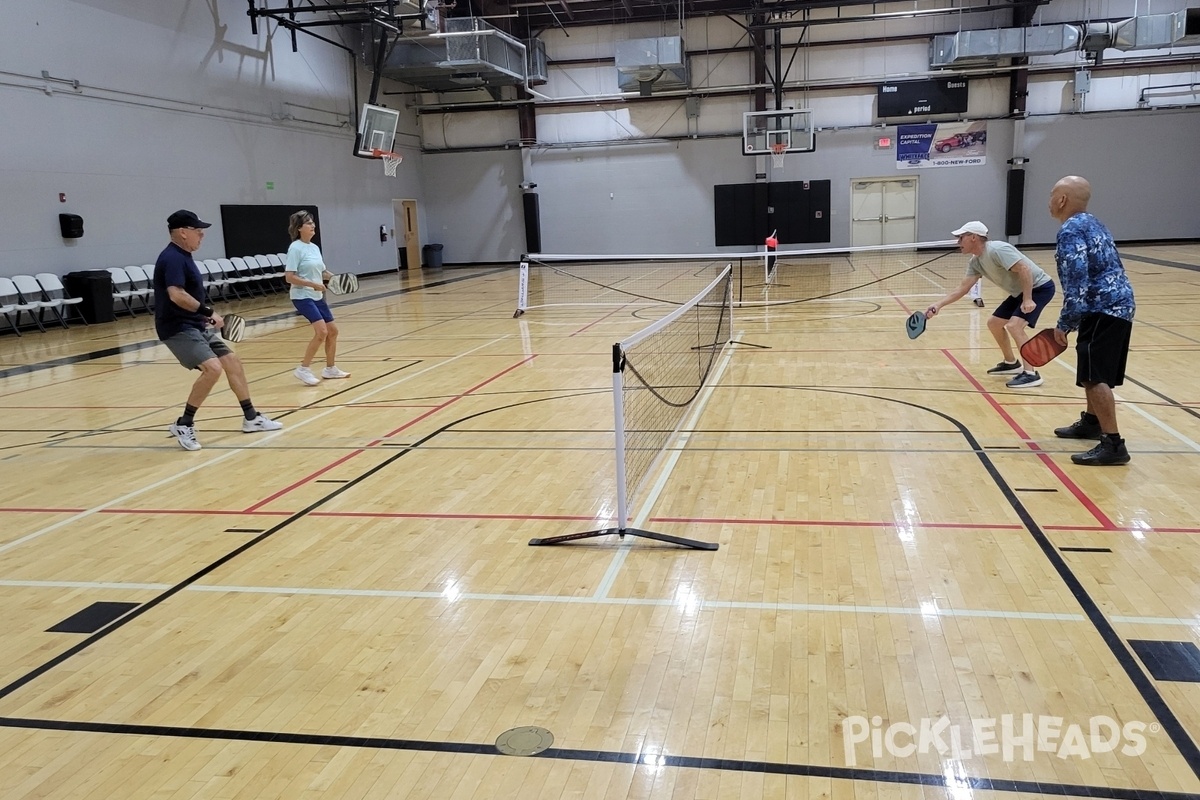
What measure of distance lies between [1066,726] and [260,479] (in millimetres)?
5774

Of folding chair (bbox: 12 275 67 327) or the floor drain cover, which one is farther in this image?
folding chair (bbox: 12 275 67 327)

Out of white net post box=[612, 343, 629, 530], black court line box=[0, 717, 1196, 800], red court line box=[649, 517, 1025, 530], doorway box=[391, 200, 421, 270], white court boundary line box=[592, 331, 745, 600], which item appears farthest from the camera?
doorway box=[391, 200, 421, 270]

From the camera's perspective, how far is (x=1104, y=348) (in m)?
6.00

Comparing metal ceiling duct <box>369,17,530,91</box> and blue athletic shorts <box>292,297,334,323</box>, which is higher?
metal ceiling duct <box>369,17,530,91</box>

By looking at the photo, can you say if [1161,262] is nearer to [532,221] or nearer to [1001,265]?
[1001,265]

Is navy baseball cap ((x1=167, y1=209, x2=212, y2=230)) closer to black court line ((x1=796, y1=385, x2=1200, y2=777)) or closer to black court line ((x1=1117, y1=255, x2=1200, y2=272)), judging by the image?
black court line ((x1=796, y1=385, x2=1200, y2=777))

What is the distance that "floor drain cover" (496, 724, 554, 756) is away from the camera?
326 cm

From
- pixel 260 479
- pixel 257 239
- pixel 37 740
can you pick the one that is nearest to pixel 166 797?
pixel 37 740

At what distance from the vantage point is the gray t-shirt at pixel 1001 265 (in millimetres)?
8562

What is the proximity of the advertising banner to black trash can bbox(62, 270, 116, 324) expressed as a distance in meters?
24.5

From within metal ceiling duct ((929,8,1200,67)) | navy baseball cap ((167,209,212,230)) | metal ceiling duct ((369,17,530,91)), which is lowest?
navy baseball cap ((167,209,212,230))

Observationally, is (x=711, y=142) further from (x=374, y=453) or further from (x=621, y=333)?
(x=374, y=453)

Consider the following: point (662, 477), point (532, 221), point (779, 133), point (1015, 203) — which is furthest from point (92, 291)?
point (1015, 203)

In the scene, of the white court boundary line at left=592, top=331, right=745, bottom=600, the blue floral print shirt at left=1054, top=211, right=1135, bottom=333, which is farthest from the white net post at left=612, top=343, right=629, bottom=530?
the blue floral print shirt at left=1054, top=211, right=1135, bottom=333
